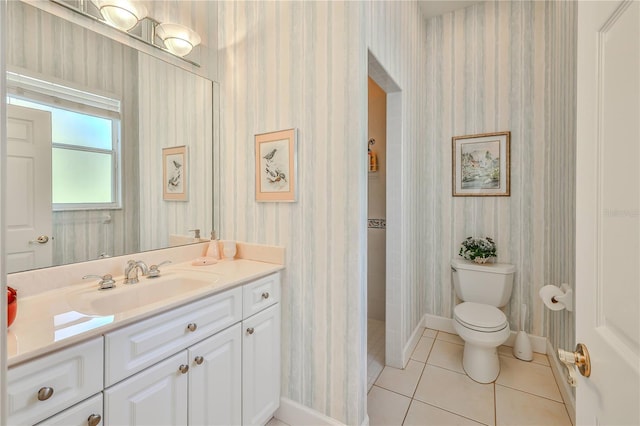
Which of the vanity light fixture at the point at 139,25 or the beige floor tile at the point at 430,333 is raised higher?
the vanity light fixture at the point at 139,25

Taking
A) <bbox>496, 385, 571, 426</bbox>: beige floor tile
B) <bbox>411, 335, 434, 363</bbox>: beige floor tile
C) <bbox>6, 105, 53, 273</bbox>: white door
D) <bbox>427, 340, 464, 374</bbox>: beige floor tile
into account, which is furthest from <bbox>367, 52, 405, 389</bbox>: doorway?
<bbox>6, 105, 53, 273</bbox>: white door

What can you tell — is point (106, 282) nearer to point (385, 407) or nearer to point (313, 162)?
point (313, 162)

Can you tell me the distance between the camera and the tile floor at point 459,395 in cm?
163

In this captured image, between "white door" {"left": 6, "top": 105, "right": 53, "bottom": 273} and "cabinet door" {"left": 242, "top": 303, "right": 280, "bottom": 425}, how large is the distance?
0.95 metres

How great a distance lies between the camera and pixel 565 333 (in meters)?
1.77

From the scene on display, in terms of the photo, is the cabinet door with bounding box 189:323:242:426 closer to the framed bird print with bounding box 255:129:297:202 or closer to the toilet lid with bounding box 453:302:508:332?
the framed bird print with bounding box 255:129:297:202

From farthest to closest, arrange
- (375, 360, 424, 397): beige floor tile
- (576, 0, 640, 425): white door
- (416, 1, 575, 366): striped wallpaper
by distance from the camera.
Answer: (416, 1, 575, 366): striped wallpaper, (375, 360, 424, 397): beige floor tile, (576, 0, 640, 425): white door

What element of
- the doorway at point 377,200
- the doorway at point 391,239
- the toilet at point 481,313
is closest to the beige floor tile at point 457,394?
the toilet at point 481,313

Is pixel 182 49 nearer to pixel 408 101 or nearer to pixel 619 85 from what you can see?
pixel 408 101

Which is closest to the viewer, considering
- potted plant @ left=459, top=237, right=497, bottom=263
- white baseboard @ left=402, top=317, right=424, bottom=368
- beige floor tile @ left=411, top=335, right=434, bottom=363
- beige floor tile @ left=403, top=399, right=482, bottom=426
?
beige floor tile @ left=403, top=399, right=482, bottom=426

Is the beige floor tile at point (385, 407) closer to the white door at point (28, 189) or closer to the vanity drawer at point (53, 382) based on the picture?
the vanity drawer at point (53, 382)

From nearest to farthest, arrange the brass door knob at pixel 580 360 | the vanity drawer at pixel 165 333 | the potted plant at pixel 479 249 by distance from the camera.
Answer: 1. the brass door knob at pixel 580 360
2. the vanity drawer at pixel 165 333
3. the potted plant at pixel 479 249

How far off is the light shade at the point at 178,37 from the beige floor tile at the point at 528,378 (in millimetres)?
3137

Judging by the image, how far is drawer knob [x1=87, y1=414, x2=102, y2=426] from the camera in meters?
0.84
